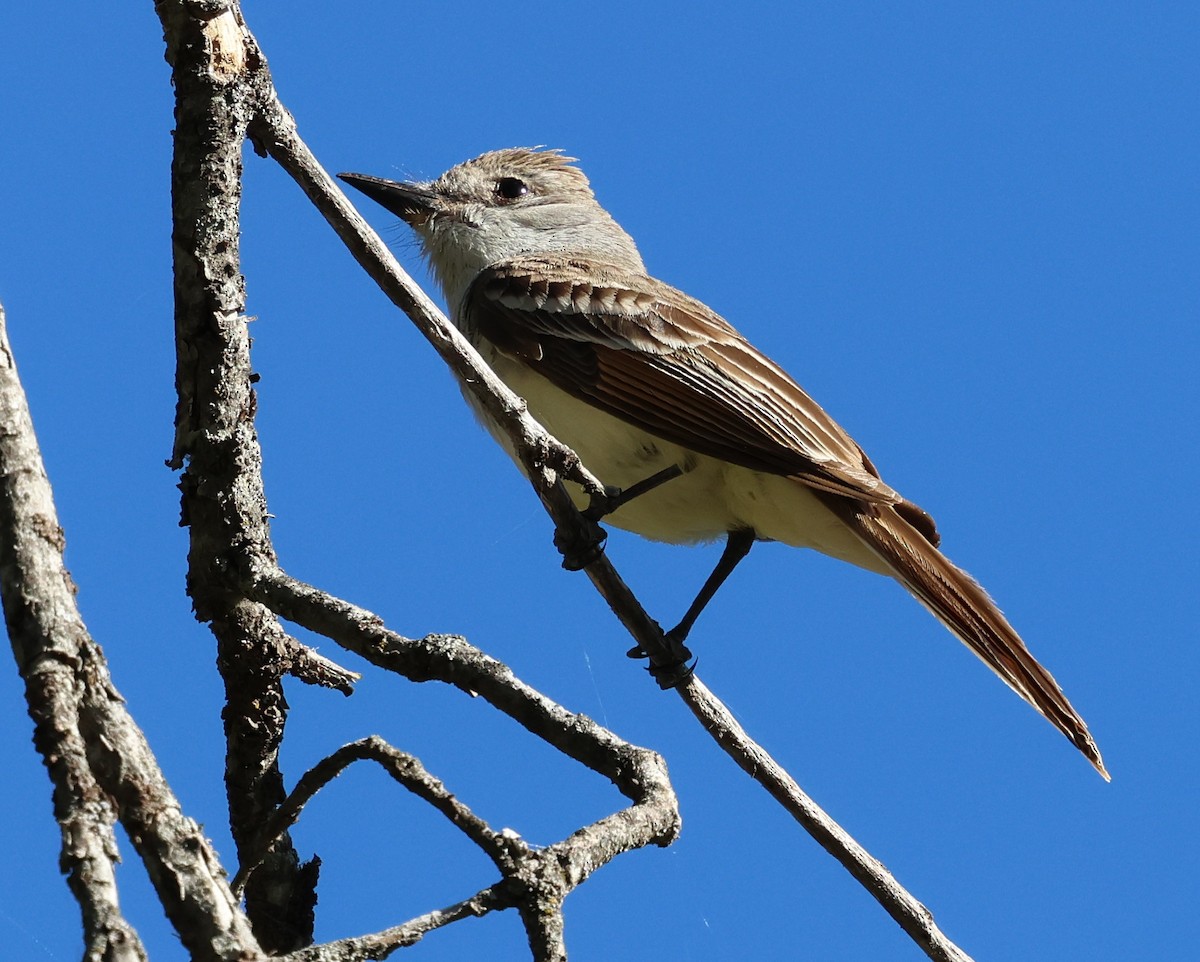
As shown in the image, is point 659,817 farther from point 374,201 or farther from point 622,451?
point 374,201

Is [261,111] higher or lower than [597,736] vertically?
higher

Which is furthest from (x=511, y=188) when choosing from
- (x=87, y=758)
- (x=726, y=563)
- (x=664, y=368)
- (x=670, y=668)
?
(x=87, y=758)

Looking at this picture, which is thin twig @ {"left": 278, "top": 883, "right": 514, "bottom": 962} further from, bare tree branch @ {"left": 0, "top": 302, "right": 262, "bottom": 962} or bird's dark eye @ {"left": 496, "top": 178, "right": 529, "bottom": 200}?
bird's dark eye @ {"left": 496, "top": 178, "right": 529, "bottom": 200}

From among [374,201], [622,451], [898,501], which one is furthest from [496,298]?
[898,501]

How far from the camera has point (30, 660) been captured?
276cm

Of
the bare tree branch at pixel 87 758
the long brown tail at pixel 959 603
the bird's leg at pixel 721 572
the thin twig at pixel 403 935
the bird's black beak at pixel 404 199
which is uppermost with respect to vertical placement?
the bird's black beak at pixel 404 199

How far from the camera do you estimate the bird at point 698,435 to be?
6039mm

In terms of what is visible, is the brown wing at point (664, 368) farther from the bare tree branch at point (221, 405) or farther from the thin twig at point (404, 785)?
the thin twig at point (404, 785)

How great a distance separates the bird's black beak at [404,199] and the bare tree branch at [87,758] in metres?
5.56

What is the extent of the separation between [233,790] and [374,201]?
482 centimetres

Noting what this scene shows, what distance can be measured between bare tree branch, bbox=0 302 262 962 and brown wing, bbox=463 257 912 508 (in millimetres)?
3680

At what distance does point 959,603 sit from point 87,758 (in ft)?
13.4

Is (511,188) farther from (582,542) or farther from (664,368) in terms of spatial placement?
(582,542)

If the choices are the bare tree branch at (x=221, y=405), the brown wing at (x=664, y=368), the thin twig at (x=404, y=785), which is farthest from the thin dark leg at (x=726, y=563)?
the thin twig at (x=404, y=785)
